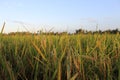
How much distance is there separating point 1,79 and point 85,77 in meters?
0.47

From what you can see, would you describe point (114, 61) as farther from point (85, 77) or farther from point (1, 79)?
point (1, 79)

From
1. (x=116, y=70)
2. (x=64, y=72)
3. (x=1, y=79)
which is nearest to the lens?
(x=1, y=79)

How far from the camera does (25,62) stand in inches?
72.1

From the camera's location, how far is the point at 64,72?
1627mm

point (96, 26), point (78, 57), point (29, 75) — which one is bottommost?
point (29, 75)

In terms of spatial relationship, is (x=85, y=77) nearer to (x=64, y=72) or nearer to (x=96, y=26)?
(x=64, y=72)

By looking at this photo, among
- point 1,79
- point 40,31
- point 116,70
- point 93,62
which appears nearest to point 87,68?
point 93,62

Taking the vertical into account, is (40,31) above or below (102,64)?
above

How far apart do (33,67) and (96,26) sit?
1.20 metres

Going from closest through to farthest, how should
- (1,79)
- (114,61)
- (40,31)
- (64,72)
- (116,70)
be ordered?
(1,79) < (64,72) < (116,70) < (114,61) < (40,31)

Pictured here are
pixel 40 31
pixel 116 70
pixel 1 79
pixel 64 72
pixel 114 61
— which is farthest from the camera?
pixel 40 31

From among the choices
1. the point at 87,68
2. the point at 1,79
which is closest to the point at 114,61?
the point at 87,68

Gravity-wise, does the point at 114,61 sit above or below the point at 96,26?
below

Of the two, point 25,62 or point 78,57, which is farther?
point 25,62
